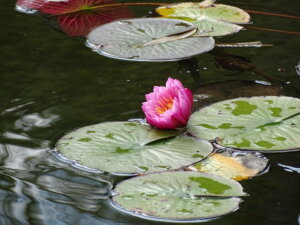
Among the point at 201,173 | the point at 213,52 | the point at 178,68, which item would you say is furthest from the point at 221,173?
the point at 213,52

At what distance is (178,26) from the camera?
2.23 m

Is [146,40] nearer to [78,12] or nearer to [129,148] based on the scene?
[78,12]

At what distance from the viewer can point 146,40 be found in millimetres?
2111

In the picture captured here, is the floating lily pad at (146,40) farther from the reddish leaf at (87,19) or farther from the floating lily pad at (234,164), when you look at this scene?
the floating lily pad at (234,164)

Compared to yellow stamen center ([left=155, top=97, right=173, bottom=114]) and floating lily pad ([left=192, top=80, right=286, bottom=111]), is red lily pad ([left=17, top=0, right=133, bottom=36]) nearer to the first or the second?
floating lily pad ([left=192, top=80, right=286, bottom=111])

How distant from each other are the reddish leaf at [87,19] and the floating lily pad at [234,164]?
3.26 ft

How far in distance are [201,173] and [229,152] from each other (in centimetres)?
14

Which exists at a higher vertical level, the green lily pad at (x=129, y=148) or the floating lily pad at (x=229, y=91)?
the floating lily pad at (x=229, y=91)

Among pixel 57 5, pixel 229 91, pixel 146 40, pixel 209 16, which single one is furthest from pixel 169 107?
pixel 57 5

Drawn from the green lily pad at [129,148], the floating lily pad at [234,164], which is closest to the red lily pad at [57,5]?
the green lily pad at [129,148]

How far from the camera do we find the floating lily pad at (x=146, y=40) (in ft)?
6.67

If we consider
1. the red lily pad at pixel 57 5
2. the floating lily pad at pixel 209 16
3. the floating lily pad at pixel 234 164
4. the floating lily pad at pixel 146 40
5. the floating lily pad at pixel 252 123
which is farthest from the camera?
the red lily pad at pixel 57 5

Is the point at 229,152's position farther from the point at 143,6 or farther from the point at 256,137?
the point at 143,6

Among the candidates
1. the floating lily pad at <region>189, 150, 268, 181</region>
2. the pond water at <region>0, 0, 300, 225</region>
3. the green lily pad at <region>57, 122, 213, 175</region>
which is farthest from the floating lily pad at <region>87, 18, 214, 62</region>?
the floating lily pad at <region>189, 150, 268, 181</region>
